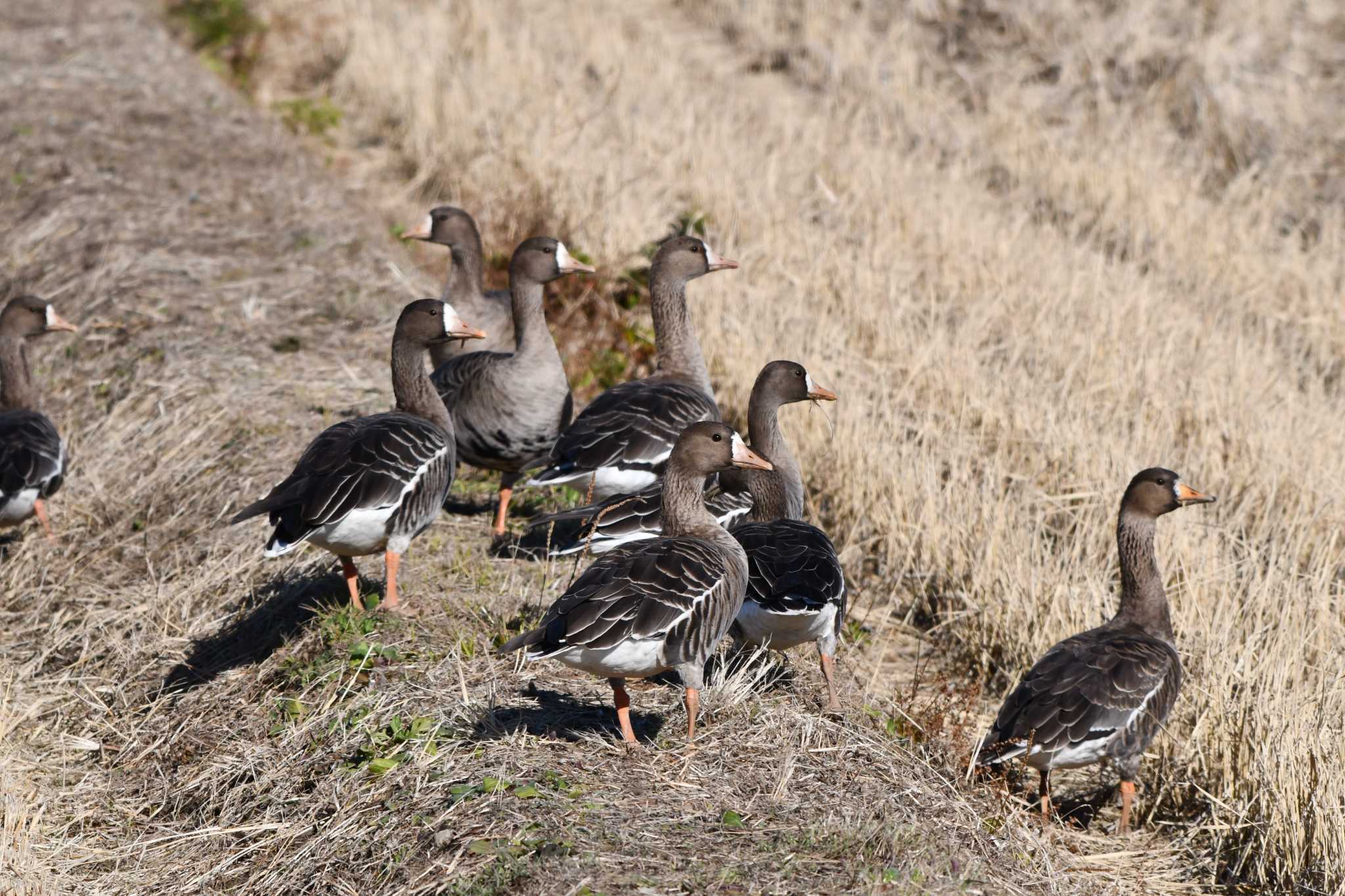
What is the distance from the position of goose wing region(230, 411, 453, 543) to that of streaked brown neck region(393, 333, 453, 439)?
0.42 meters

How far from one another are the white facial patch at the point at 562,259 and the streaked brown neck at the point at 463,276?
145 centimetres

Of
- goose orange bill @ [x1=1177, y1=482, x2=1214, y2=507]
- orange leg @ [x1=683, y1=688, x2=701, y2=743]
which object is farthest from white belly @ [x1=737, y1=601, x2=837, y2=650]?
goose orange bill @ [x1=1177, y1=482, x2=1214, y2=507]

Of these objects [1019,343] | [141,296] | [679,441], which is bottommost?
[141,296]

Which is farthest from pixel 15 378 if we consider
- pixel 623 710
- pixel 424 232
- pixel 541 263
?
pixel 623 710

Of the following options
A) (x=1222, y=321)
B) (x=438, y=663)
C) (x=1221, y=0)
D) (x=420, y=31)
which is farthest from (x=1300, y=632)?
(x=420, y=31)

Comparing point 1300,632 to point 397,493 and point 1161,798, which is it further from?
point 397,493

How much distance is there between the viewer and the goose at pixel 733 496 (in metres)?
6.96

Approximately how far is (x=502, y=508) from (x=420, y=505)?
4.47ft

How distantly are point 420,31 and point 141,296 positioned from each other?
27.1 ft

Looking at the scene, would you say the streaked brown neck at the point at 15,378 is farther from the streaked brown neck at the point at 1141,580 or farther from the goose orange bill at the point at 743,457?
the streaked brown neck at the point at 1141,580

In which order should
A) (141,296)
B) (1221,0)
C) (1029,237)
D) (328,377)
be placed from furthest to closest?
(1221,0), (1029,237), (141,296), (328,377)

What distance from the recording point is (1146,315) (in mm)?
10945

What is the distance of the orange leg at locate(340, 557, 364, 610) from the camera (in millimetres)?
6902

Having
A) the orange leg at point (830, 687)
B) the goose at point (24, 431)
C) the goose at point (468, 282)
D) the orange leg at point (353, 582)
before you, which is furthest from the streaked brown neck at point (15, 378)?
the orange leg at point (830, 687)
